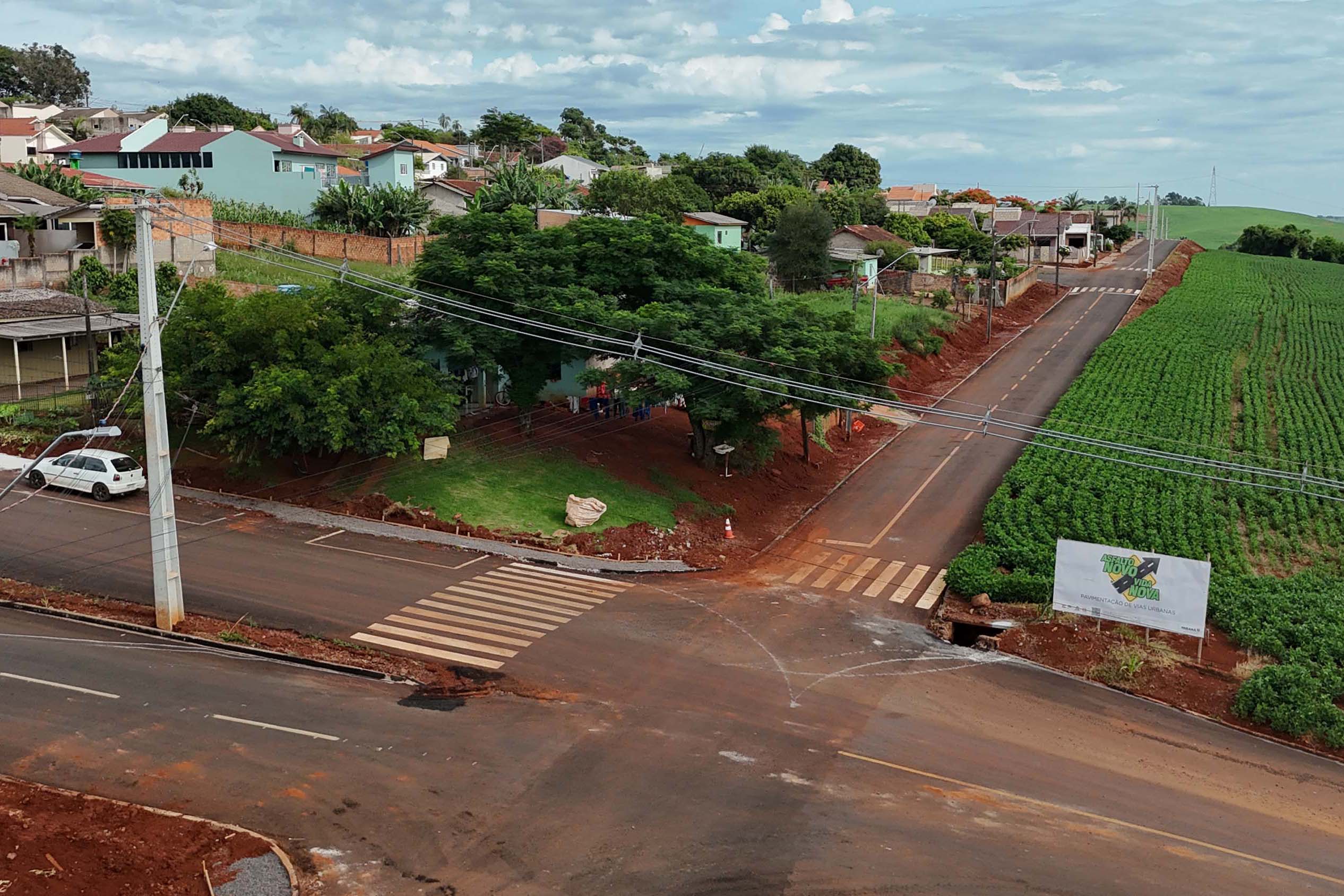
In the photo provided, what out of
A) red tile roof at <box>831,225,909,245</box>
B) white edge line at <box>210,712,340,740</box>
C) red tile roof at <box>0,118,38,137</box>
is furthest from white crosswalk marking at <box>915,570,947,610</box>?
red tile roof at <box>0,118,38,137</box>

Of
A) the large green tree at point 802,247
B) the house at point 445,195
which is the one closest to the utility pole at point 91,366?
the house at point 445,195

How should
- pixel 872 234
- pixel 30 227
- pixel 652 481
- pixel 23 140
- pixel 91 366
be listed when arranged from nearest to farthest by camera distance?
pixel 652 481 < pixel 91 366 < pixel 30 227 < pixel 872 234 < pixel 23 140

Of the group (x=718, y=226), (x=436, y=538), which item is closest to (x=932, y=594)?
(x=436, y=538)

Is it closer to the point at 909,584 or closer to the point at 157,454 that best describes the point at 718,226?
the point at 909,584

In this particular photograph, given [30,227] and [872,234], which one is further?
[872,234]

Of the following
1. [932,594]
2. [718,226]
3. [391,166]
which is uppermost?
[391,166]

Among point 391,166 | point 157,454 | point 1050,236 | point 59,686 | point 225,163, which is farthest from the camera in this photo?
point 1050,236

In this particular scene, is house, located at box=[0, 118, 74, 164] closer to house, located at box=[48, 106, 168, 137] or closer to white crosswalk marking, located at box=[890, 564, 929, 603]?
house, located at box=[48, 106, 168, 137]

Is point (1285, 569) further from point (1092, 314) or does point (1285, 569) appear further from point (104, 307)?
point (1092, 314)
